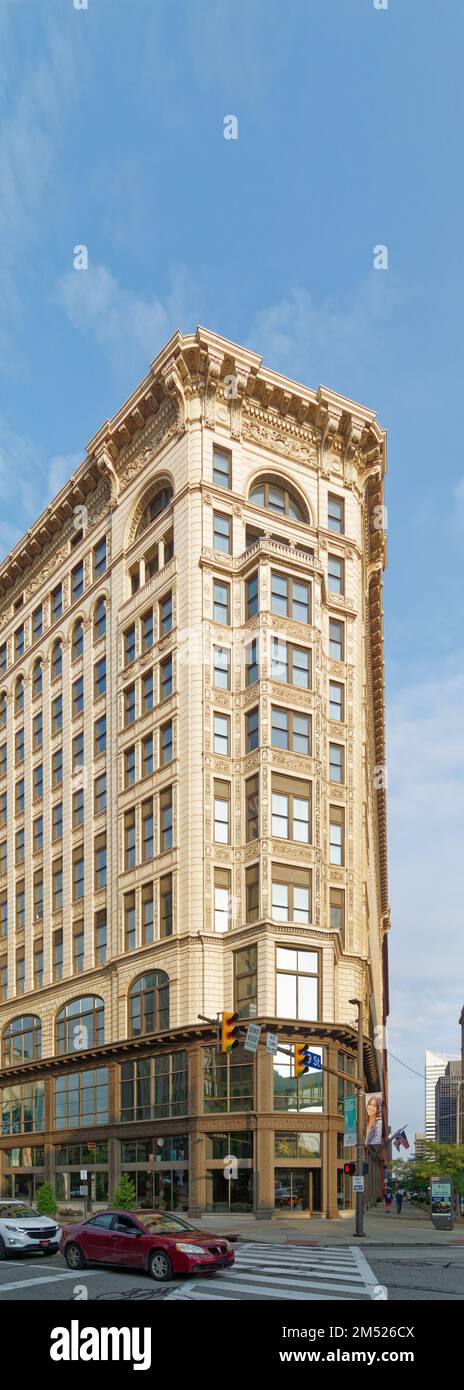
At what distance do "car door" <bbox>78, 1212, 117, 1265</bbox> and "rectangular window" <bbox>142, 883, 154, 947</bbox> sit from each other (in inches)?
1238

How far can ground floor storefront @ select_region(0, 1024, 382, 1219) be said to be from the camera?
46906 millimetres

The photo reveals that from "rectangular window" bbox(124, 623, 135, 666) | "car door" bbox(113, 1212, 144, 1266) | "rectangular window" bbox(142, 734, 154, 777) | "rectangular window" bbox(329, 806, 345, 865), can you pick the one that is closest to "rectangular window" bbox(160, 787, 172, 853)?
"rectangular window" bbox(142, 734, 154, 777)

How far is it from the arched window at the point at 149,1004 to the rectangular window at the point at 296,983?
6144 mm

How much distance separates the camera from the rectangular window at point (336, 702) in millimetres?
56406

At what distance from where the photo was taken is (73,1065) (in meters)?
62.1

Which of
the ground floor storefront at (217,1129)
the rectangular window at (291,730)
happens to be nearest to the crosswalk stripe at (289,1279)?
the ground floor storefront at (217,1129)

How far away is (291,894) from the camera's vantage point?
50969mm

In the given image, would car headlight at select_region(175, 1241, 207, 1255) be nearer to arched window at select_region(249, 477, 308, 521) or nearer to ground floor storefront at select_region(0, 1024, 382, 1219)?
ground floor storefront at select_region(0, 1024, 382, 1219)

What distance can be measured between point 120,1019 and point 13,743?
87.5 ft

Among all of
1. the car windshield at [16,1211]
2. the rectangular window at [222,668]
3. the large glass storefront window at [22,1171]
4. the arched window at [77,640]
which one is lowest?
the large glass storefront window at [22,1171]

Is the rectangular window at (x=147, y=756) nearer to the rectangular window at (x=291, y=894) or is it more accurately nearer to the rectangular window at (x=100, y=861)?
the rectangular window at (x=100, y=861)

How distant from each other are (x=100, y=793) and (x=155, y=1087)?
54.4 ft

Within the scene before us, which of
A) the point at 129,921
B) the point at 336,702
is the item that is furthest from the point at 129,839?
the point at 336,702

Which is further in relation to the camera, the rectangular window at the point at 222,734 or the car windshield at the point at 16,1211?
the rectangular window at the point at 222,734
